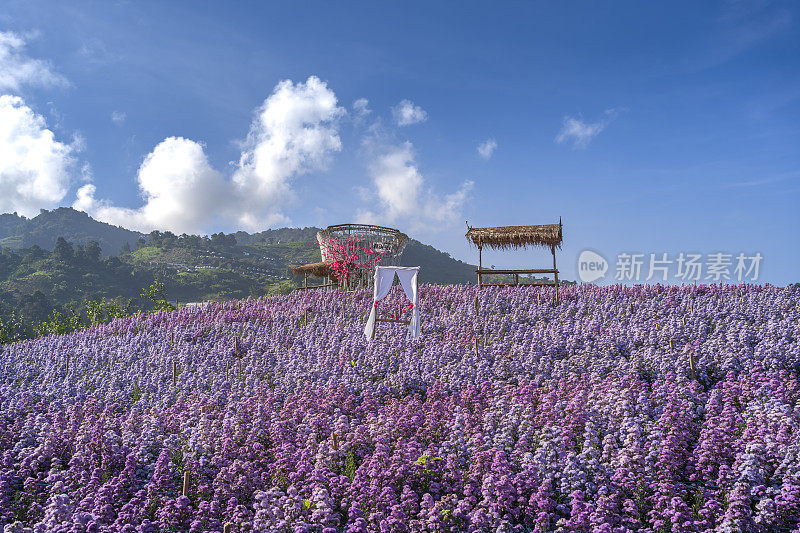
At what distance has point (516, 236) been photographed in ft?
67.7

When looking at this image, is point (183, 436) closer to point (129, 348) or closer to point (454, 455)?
point (454, 455)

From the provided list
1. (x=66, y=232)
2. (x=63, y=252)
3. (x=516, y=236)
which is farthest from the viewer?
(x=66, y=232)

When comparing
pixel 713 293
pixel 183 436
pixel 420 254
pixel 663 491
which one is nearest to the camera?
pixel 663 491

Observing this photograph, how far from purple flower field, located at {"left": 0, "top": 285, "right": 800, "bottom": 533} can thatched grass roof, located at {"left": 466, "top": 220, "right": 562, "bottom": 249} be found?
21.8 ft

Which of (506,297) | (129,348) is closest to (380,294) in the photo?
(506,297)

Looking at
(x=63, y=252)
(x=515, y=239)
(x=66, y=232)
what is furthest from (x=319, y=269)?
(x=66, y=232)

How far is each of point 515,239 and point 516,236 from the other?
0.14 meters

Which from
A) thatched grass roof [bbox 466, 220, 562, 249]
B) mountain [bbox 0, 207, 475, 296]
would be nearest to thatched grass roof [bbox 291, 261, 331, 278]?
thatched grass roof [bbox 466, 220, 562, 249]

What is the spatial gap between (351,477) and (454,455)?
1.35 metres

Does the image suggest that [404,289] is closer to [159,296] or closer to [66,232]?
[159,296]

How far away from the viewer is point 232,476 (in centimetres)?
633

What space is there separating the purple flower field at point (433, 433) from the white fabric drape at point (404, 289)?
0.55m

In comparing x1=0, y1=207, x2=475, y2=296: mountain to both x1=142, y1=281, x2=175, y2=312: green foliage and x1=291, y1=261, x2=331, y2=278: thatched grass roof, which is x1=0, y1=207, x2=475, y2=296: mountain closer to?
x1=142, y1=281, x2=175, y2=312: green foliage

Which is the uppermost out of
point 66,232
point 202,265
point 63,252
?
point 66,232
